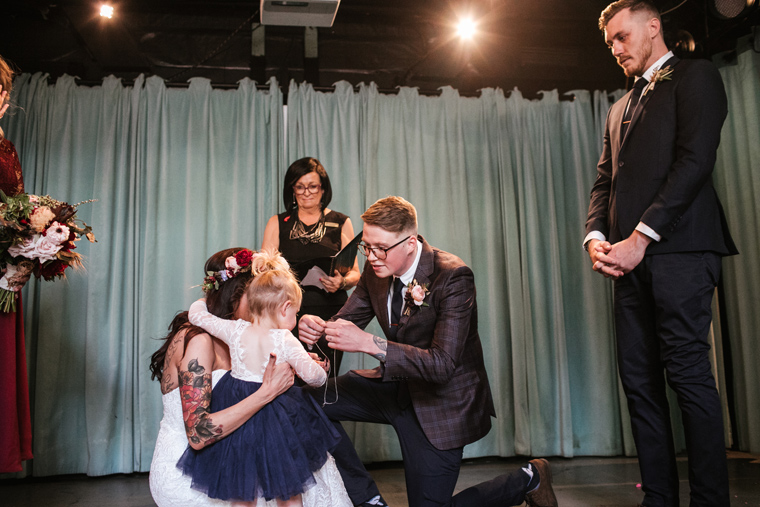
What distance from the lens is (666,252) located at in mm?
2211

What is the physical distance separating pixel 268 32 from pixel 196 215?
1.70 m

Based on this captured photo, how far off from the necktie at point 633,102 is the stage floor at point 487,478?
1714mm

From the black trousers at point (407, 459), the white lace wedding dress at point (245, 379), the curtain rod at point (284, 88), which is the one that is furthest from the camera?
the curtain rod at point (284, 88)

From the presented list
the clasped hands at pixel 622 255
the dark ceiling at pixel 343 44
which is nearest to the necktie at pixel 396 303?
the clasped hands at pixel 622 255

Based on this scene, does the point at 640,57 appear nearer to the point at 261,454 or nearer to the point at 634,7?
the point at 634,7

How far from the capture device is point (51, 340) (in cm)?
402

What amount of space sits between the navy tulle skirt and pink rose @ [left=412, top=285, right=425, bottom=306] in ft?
1.96

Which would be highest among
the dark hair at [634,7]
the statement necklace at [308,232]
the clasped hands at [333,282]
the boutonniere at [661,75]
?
the dark hair at [634,7]

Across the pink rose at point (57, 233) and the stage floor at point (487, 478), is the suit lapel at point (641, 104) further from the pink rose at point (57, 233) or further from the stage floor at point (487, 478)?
the pink rose at point (57, 233)

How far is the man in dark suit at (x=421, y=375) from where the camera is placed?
216 cm

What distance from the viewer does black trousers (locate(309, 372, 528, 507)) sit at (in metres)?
2.25

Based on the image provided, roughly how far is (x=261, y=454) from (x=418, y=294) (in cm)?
84

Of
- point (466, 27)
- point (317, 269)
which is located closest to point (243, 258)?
Answer: point (317, 269)

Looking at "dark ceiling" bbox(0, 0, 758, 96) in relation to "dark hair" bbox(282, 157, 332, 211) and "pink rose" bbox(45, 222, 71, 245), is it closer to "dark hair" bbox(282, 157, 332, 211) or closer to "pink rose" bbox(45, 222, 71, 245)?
"dark hair" bbox(282, 157, 332, 211)
